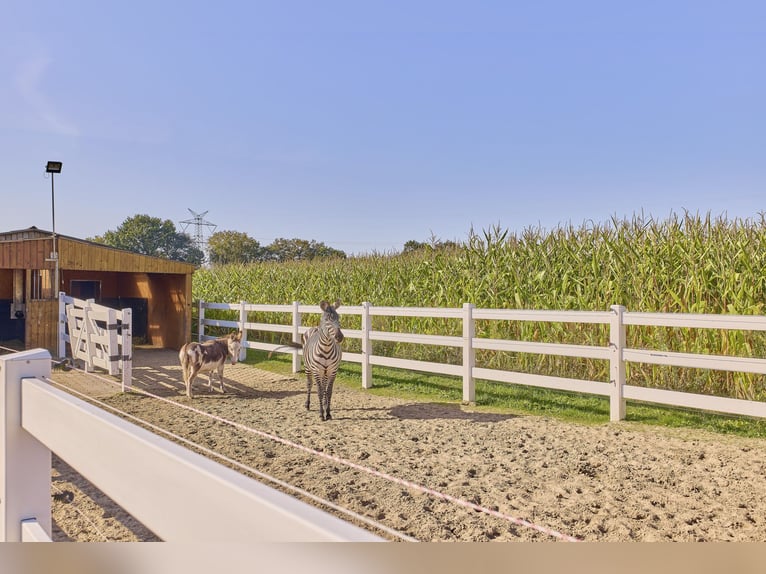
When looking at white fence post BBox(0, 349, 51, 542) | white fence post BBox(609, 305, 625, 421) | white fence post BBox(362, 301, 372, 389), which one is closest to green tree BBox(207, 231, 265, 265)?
white fence post BBox(362, 301, 372, 389)

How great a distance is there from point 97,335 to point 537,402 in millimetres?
7700

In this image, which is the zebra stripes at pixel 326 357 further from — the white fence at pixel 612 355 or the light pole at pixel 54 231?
the light pole at pixel 54 231

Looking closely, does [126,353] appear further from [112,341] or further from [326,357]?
[326,357]

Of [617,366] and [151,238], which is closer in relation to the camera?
[617,366]

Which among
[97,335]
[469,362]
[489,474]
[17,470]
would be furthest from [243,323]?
A: [17,470]

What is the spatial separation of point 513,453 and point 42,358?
14.4 feet

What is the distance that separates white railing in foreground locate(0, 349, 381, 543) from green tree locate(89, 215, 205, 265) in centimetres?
5869

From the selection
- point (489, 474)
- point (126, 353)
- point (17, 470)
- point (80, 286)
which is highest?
point (80, 286)

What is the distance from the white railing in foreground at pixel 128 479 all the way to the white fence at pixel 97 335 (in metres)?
6.73

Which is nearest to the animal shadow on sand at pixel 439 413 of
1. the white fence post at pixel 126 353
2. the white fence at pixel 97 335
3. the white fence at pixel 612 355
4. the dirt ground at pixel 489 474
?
the dirt ground at pixel 489 474

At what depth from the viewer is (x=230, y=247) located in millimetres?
47281

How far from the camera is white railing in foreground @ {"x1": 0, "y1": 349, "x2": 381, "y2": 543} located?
61cm

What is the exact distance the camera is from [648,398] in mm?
6020

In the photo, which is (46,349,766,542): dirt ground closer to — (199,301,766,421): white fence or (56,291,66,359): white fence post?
(199,301,766,421): white fence
